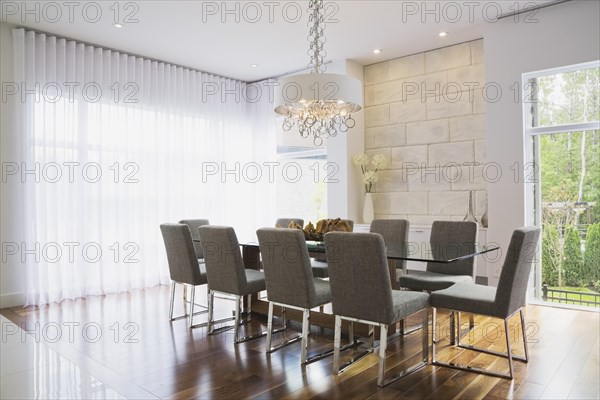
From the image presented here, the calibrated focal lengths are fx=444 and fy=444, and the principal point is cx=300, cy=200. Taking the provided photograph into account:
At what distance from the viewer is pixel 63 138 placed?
511 centimetres

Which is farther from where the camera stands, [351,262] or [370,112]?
[370,112]

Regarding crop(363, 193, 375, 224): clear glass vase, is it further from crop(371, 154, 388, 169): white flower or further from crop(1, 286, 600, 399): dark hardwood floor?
crop(1, 286, 600, 399): dark hardwood floor

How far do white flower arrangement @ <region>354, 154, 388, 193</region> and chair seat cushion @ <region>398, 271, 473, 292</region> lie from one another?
2.31 metres

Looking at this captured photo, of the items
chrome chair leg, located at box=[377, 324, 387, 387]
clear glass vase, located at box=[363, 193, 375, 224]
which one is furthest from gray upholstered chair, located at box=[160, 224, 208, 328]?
clear glass vase, located at box=[363, 193, 375, 224]

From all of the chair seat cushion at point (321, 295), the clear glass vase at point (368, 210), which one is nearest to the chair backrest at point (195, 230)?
the chair seat cushion at point (321, 295)

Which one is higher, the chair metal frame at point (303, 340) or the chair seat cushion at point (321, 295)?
the chair seat cushion at point (321, 295)

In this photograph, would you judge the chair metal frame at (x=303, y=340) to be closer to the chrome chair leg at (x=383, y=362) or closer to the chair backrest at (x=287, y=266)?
the chair backrest at (x=287, y=266)

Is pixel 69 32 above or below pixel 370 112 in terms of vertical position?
above

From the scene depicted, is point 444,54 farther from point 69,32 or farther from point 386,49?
point 69,32

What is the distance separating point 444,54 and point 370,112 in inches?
48.7

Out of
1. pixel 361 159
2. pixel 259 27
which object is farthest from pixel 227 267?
pixel 361 159

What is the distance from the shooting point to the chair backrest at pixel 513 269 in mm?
2684

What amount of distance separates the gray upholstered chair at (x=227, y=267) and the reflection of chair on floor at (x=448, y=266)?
131 centimetres

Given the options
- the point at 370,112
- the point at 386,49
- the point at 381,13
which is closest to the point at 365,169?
the point at 370,112
